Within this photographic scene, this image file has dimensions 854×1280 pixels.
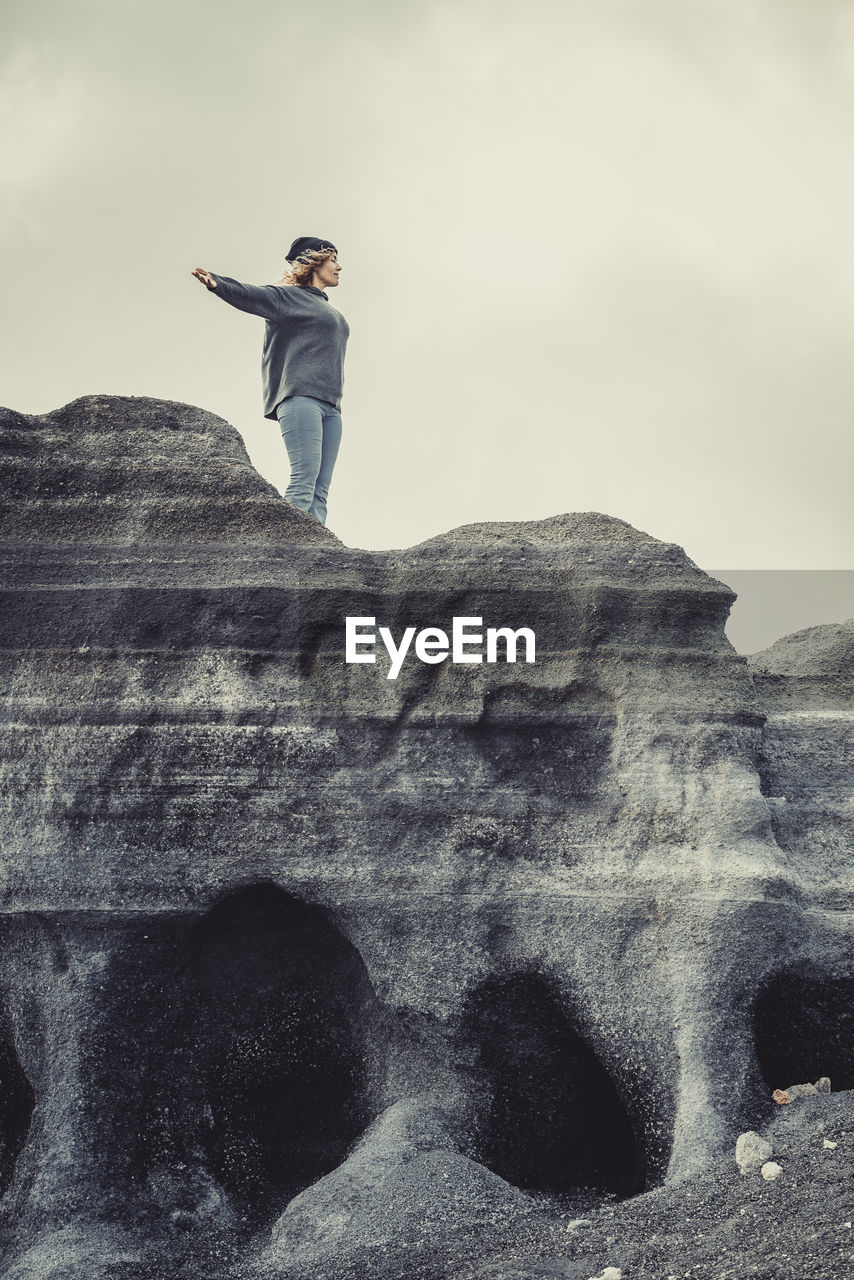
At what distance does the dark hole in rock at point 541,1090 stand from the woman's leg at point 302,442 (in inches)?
138

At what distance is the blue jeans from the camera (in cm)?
785

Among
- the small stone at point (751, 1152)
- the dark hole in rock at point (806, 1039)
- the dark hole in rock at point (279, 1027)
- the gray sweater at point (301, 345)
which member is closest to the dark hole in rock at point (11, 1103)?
the dark hole in rock at point (279, 1027)

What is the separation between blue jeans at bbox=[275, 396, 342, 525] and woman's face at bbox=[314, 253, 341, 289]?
2.75 feet

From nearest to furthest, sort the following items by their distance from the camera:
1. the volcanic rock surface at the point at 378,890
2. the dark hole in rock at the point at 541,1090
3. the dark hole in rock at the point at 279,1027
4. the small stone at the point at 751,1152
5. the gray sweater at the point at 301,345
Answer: the small stone at the point at 751,1152 → the volcanic rock surface at the point at 378,890 → the dark hole in rock at the point at 541,1090 → the dark hole in rock at the point at 279,1027 → the gray sweater at the point at 301,345

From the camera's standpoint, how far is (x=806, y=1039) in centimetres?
616

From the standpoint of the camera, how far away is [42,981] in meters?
6.21

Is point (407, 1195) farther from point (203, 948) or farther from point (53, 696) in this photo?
point (53, 696)

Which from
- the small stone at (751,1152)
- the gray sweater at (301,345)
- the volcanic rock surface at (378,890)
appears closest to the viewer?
the small stone at (751,1152)

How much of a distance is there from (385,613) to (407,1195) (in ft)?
9.95

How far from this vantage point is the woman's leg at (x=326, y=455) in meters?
8.01
